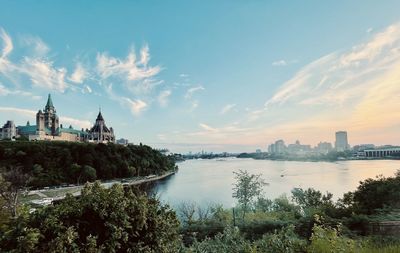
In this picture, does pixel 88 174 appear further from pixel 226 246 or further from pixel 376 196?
pixel 226 246

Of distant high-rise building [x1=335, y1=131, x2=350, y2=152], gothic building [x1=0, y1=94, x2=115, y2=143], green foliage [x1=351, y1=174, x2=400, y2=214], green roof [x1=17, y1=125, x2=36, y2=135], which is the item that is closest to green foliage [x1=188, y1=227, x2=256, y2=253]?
green foliage [x1=351, y1=174, x2=400, y2=214]

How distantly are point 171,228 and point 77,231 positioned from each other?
0.75 metres

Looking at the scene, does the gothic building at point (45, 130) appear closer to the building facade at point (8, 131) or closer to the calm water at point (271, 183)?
the building facade at point (8, 131)

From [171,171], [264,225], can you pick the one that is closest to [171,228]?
[264,225]

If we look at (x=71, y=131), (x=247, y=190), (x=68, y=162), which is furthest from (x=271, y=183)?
(x=71, y=131)

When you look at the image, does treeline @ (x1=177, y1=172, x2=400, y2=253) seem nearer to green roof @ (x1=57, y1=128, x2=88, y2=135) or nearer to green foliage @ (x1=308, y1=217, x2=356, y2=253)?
green foliage @ (x1=308, y1=217, x2=356, y2=253)

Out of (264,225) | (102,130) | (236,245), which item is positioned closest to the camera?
(236,245)

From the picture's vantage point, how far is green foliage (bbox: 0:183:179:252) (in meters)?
2.02

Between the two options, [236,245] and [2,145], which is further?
[2,145]

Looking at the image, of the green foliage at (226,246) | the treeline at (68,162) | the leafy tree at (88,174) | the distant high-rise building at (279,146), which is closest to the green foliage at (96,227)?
the green foliage at (226,246)

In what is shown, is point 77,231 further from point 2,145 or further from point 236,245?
point 2,145

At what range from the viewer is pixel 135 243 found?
2.37m

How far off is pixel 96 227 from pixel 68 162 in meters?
39.5

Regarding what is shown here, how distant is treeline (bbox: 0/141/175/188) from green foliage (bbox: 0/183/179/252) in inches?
1314
